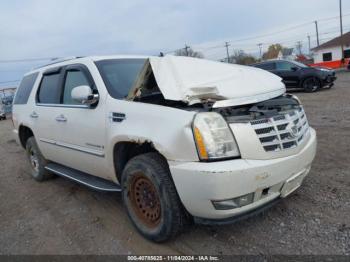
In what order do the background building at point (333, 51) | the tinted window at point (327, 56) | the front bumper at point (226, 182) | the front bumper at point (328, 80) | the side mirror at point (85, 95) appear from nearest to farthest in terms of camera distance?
1. the front bumper at point (226, 182)
2. the side mirror at point (85, 95)
3. the front bumper at point (328, 80)
4. the background building at point (333, 51)
5. the tinted window at point (327, 56)

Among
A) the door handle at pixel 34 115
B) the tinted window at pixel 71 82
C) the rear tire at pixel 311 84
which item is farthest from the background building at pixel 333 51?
the tinted window at pixel 71 82

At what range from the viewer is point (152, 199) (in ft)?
9.83

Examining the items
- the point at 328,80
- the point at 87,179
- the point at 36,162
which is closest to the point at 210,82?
the point at 87,179

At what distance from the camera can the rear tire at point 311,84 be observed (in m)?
13.7

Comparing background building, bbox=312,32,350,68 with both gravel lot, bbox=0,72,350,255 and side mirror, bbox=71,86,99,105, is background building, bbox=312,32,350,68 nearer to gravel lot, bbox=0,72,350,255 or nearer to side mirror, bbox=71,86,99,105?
gravel lot, bbox=0,72,350,255

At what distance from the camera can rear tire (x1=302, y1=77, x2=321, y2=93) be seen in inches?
539

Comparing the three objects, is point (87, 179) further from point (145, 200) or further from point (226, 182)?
point (226, 182)

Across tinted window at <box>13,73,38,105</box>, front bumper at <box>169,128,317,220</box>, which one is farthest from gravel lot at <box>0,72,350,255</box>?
tinted window at <box>13,73,38,105</box>

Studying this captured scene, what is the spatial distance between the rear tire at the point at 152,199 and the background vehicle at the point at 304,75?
12617mm

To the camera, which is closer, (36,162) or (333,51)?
(36,162)

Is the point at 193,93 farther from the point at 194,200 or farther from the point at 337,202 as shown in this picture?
the point at 337,202

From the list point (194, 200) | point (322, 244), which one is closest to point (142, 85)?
point (194, 200)

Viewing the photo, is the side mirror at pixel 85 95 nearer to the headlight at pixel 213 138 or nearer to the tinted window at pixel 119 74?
the tinted window at pixel 119 74

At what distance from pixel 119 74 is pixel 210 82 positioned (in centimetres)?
125
